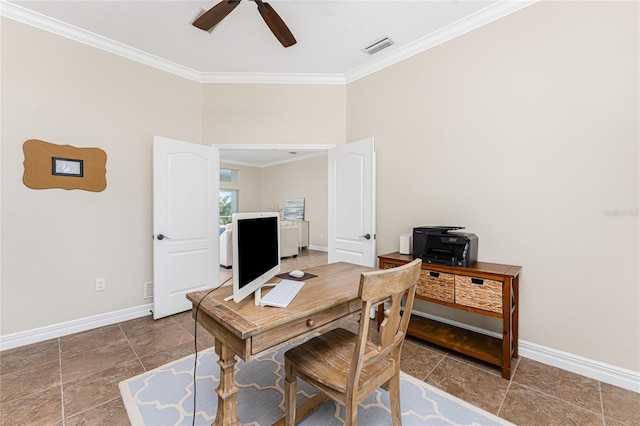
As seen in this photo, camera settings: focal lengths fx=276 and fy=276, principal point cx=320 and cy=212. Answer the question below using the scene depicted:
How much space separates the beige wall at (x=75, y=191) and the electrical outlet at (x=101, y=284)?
37mm

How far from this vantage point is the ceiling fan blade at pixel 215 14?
1.90m

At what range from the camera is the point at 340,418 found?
5.26 ft

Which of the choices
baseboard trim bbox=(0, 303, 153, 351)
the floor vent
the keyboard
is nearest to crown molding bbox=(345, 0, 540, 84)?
the keyboard

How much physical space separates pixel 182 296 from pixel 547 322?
141 inches

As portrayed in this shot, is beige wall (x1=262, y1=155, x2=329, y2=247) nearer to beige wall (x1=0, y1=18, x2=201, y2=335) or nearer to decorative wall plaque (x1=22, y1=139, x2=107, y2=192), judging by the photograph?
beige wall (x1=0, y1=18, x2=201, y2=335)

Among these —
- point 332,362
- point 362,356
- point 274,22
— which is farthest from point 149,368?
point 274,22

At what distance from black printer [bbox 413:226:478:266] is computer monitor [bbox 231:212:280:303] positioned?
1.38 m

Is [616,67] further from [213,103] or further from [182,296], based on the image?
[182,296]

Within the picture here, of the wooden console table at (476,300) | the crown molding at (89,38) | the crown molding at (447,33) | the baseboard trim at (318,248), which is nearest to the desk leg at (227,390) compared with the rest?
the wooden console table at (476,300)

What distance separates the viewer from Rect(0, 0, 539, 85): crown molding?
2400 mm

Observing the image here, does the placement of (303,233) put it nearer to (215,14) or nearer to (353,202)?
(353,202)

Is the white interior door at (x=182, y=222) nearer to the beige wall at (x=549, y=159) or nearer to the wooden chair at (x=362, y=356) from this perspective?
the wooden chair at (x=362, y=356)

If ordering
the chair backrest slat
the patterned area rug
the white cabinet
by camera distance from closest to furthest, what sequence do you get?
1. the chair backrest slat
2. the patterned area rug
3. the white cabinet

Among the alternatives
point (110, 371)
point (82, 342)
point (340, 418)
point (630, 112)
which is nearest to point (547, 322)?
point (630, 112)
